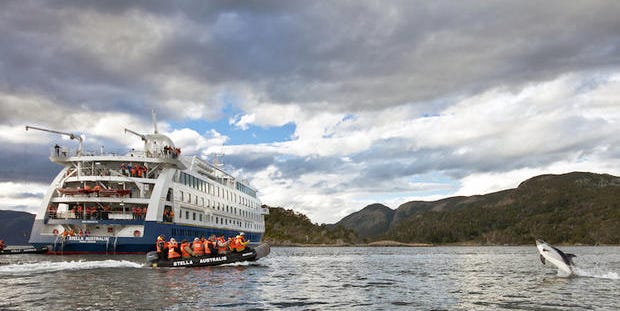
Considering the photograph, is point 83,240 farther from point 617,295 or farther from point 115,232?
A: point 617,295

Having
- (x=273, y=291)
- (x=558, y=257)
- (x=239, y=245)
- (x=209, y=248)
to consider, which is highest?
(x=239, y=245)

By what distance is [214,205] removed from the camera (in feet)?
238

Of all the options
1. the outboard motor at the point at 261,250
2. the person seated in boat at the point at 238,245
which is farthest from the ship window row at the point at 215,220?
the person seated in boat at the point at 238,245

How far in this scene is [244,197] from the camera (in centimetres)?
9144

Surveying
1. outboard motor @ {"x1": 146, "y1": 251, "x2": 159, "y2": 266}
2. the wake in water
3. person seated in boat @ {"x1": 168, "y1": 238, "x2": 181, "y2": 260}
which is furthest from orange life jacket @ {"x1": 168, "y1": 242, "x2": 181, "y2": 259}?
the wake in water

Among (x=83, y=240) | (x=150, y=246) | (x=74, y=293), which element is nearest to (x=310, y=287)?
(x=74, y=293)

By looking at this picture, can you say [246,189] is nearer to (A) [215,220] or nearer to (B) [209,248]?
(A) [215,220]

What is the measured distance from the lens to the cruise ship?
173 feet

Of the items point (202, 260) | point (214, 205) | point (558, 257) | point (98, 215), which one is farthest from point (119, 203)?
point (558, 257)

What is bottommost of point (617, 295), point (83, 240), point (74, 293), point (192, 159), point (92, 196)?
point (617, 295)

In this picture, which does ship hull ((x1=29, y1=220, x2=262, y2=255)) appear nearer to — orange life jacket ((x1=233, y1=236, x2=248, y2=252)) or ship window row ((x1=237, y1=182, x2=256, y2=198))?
orange life jacket ((x1=233, y1=236, x2=248, y2=252))

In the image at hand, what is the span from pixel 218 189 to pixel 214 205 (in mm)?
3880

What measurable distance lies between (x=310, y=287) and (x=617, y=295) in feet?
51.2

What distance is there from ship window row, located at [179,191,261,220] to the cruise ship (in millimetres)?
134
